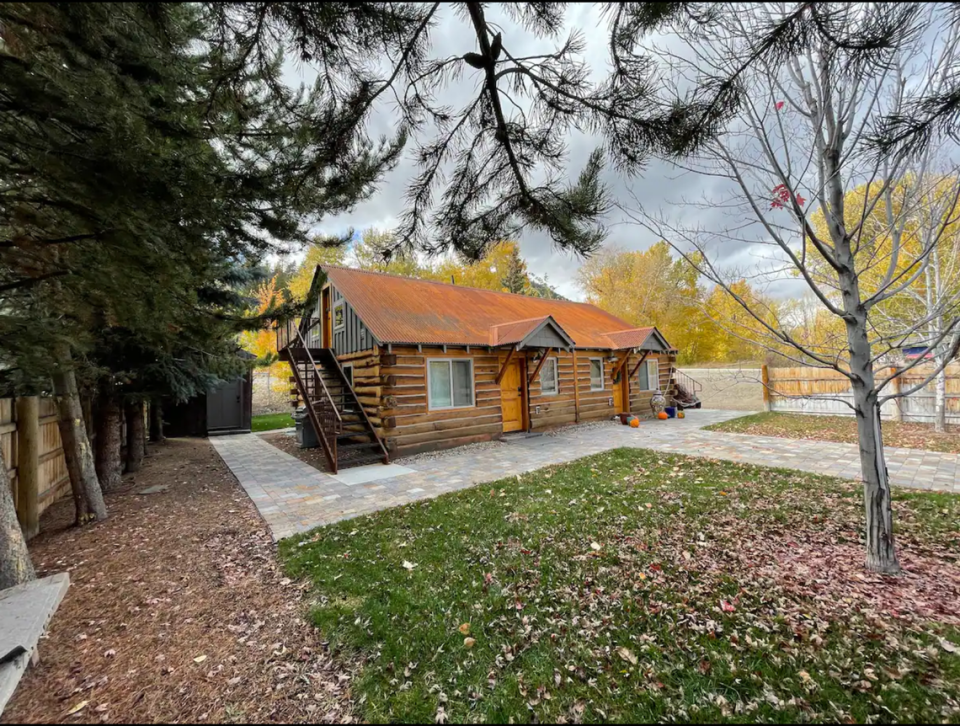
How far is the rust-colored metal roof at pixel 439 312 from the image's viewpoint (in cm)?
956

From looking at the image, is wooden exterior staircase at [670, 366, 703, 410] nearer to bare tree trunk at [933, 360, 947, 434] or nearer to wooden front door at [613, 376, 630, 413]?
wooden front door at [613, 376, 630, 413]

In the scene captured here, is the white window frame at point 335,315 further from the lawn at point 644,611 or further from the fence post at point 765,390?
the fence post at point 765,390

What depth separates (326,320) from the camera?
1257cm

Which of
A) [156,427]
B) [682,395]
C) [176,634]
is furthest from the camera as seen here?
[682,395]

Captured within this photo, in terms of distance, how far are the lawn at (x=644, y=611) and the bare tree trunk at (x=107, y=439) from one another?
192 inches

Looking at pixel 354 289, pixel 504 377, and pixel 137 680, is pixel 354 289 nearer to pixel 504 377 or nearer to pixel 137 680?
pixel 504 377

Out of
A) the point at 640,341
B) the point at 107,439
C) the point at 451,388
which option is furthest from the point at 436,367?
the point at 640,341

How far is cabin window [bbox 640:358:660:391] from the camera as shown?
50.5 feet

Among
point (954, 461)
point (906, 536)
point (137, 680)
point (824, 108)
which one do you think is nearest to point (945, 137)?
point (824, 108)

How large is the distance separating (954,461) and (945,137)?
27.8ft

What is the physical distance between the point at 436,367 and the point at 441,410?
1.13m

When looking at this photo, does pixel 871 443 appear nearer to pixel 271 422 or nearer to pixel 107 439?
pixel 107 439

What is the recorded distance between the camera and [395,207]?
2.72m

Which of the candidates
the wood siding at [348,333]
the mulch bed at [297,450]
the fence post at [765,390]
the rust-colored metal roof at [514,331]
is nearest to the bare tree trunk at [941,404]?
the fence post at [765,390]
